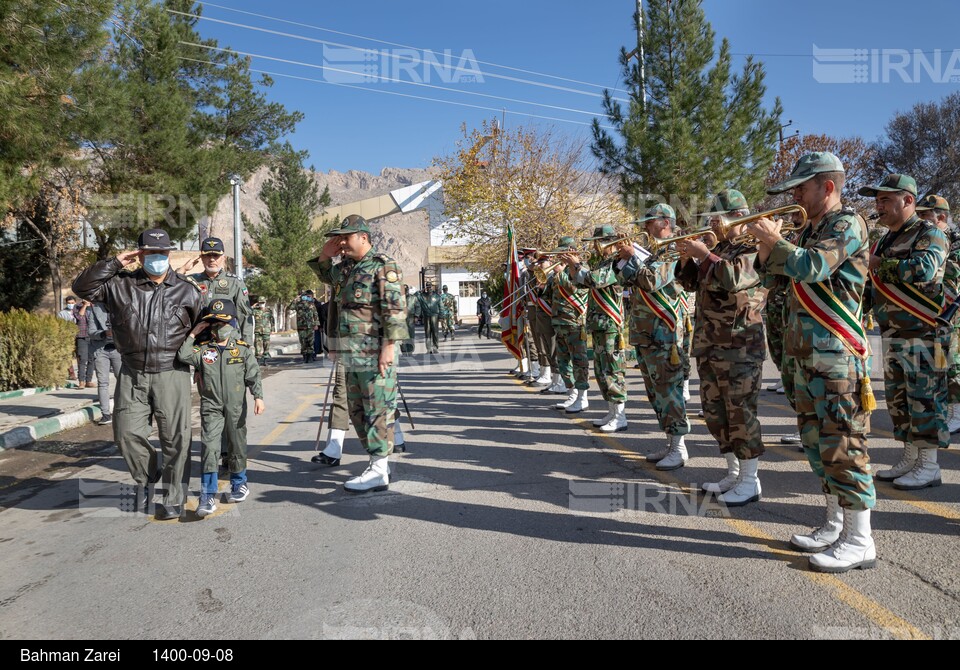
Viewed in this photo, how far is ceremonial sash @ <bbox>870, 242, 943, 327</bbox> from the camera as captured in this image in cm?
488

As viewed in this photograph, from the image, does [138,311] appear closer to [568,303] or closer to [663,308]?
[663,308]

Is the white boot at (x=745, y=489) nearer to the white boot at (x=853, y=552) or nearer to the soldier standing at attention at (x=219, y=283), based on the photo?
the white boot at (x=853, y=552)

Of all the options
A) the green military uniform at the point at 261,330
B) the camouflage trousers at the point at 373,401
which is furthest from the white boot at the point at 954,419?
the green military uniform at the point at 261,330

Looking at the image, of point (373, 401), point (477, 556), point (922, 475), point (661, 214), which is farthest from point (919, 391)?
point (373, 401)

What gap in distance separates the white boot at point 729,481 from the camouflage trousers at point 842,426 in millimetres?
1257

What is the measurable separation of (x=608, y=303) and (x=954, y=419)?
3.67m

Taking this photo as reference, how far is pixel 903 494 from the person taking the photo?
4.66m

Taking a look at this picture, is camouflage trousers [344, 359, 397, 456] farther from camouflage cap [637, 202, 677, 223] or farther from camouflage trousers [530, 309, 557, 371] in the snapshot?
camouflage trousers [530, 309, 557, 371]

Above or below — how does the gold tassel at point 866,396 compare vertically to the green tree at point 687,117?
below

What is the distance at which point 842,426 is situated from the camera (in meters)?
3.46

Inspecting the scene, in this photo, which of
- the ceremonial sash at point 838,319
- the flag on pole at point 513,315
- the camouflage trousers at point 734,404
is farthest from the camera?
the flag on pole at point 513,315

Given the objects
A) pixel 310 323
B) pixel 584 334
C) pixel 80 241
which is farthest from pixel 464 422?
pixel 80 241

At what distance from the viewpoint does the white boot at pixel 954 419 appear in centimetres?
638
